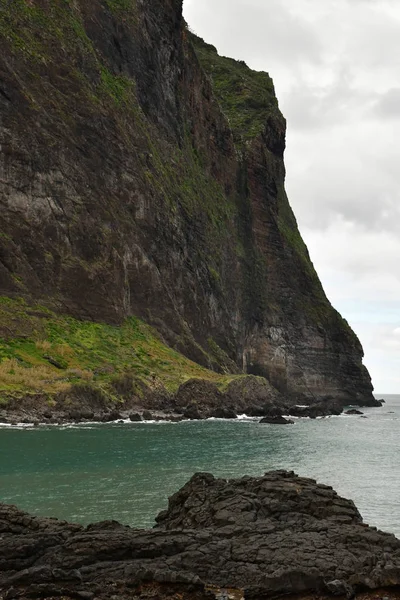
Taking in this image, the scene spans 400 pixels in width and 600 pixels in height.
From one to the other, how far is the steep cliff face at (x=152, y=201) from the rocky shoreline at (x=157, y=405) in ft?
36.8

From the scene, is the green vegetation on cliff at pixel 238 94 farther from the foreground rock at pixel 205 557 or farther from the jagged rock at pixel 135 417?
the foreground rock at pixel 205 557

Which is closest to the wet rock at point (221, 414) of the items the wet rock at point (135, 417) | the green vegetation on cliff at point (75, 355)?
the green vegetation on cliff at point (75, 355)

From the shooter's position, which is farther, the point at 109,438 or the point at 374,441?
the point at 374,441

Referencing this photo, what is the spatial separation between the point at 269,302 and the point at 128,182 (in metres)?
60.5

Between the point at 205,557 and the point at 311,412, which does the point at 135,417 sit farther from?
the point at 205,557

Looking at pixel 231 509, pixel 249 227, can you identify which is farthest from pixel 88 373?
pixel 249 227

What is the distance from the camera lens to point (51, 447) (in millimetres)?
46750

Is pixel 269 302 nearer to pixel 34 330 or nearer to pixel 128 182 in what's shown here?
pixel 128 182

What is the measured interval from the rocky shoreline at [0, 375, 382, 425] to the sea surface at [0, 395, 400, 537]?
17.6ft

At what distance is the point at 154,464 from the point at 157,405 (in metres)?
41.4

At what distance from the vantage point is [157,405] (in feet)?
273

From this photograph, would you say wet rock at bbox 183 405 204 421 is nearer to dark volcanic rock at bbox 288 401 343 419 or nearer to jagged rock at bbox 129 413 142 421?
jagged rock at bbox 129 413 142 421

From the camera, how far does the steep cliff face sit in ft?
307

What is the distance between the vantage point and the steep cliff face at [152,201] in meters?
93.6
